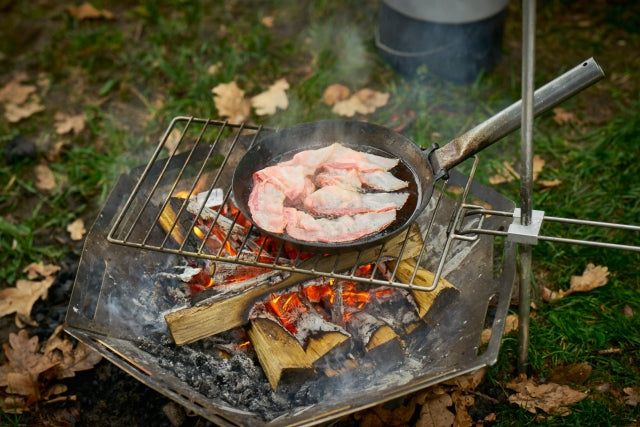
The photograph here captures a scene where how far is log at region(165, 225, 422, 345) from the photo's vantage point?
9.73 ft

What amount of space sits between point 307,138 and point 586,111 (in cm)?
288

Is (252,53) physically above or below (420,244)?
below

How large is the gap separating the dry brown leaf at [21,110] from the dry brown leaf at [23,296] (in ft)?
6.80

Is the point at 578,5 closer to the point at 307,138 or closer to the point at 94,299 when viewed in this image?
the point at 307,138

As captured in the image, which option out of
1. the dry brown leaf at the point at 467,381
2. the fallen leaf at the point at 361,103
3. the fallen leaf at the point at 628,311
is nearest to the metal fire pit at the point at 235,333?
the dry brown leaf at the point at 467,381

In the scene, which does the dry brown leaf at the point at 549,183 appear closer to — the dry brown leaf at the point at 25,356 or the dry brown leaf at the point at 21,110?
the dry brown leaf at the point at 25,356

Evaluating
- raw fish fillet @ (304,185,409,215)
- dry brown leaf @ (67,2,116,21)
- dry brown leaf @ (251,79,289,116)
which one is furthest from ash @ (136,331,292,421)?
dry brown leaf @ (67,2,116,21)

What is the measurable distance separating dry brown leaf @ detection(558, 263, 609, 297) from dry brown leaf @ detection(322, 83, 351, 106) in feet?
8.55

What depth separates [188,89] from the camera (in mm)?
5664

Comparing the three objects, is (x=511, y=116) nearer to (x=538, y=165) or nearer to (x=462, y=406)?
(x=462, y=406)

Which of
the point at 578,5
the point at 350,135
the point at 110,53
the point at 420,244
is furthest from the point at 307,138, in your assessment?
the point at 578,5

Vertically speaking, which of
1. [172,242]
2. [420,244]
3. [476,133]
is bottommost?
[172,242]

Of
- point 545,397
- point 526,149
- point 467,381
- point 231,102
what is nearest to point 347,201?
point 526,149

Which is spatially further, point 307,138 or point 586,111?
point 586,111
